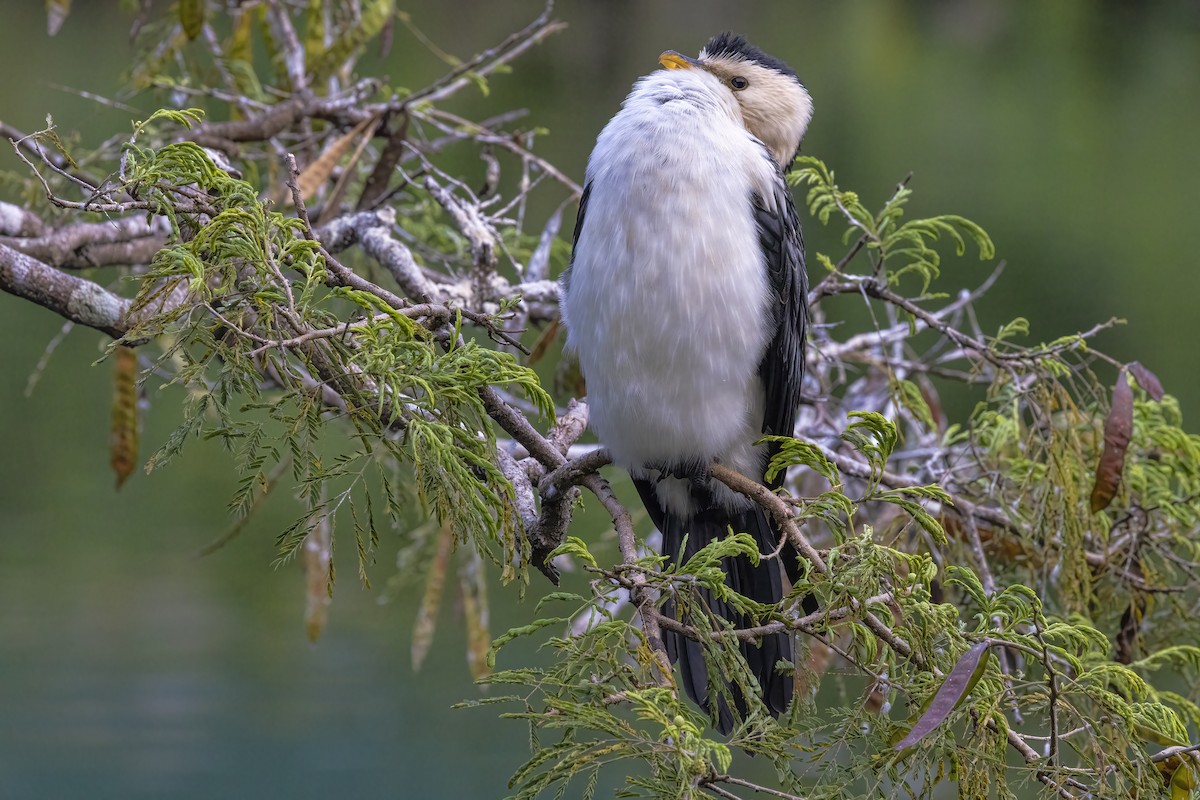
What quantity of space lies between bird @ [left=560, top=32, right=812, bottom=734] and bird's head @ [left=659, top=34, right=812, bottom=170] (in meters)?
0.08

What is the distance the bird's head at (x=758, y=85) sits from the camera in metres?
Answer: 2.35

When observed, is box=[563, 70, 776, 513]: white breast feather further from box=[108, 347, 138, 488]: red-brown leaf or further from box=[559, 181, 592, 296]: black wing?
box=[108, 347, 138, 488]: red-brown leaf

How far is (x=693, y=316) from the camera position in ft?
6.64

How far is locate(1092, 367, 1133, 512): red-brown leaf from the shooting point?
232 centimetres

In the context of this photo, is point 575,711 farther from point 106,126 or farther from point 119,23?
point 119,23

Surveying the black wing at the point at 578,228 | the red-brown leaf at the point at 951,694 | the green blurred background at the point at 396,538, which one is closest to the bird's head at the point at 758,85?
the black wing at the point at 578,228

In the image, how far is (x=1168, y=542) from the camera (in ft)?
8.98

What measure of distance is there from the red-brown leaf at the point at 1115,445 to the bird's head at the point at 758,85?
2.44ft

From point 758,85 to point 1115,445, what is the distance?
0.91m

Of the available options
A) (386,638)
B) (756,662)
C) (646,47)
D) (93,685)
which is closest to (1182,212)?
(646,47)

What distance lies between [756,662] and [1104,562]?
2.90 feet

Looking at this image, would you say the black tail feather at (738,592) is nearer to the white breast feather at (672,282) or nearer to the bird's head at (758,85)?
the white breast feather at (672,282)

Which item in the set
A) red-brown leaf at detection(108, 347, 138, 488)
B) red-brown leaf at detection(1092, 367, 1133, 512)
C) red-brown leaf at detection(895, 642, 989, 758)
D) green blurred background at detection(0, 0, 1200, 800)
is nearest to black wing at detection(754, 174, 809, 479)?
red-brown leaf at detection(1092, 367, 1133, 512)

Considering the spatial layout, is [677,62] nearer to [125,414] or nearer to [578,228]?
[578,228]
